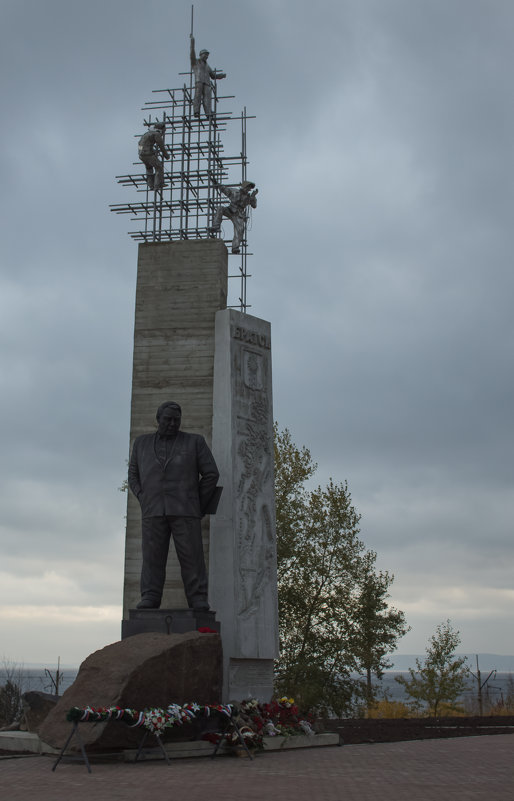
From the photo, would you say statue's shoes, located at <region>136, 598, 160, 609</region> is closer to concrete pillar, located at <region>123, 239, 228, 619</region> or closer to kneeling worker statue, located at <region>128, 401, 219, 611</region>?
kneeling worker statue, located at <region>128, 401, 219, 611</region>

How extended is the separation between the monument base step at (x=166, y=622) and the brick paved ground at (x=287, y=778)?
6.69 ft

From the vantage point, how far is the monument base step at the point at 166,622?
11.7 meters

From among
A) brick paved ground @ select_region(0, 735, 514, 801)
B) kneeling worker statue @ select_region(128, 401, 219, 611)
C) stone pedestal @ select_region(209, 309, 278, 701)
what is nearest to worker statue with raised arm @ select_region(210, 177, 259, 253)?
stone pedestal @ select_region(209, 309, 278, 701)

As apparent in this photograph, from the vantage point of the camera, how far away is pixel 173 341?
14625mm

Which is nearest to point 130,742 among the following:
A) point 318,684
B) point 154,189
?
point 154,189

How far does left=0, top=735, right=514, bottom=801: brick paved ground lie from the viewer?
7141mm

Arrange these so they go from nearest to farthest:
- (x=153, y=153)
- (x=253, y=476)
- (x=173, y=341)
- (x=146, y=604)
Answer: (x=146, y=604)
(x=253, y=476)
(x=173, y=341)
(x=153, y=153)

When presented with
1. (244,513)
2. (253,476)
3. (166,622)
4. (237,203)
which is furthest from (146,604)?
(237,203)

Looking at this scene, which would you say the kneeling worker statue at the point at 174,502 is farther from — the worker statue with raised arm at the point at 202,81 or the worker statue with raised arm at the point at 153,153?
the worker statue with raised arm at the point at 202,81

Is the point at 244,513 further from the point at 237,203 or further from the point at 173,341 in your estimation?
the point at 237,203

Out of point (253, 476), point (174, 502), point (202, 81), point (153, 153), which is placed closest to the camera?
point (174, 502)

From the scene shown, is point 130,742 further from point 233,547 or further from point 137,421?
point 137,421

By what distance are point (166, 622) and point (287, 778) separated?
3.83 m

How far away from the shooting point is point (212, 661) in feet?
34.2
